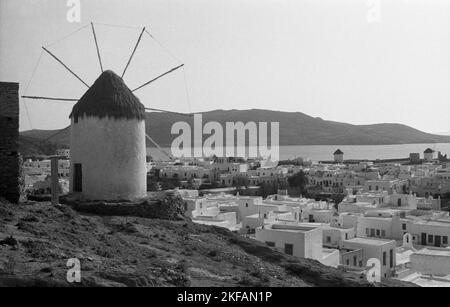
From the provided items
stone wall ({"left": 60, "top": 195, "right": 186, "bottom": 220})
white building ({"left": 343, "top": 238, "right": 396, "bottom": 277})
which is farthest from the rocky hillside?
white building ({"left": 343, "top": 238, "right": 396, "bottom": 277})

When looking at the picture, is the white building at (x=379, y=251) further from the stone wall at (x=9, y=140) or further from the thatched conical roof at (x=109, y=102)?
the stone wall at (x=9, y=140)

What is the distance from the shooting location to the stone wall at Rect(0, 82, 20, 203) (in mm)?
7227

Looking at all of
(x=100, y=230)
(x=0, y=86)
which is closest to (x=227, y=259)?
(x=100, y=230)

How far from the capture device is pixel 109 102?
8477 millimetres

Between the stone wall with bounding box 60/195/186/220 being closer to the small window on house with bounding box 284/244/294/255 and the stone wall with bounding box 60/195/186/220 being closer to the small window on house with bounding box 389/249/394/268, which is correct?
the small window on house with bounding box 284/244/294/255

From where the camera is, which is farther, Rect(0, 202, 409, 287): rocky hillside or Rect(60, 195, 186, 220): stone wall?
Rect(60, 195, 186, 220): stone wall

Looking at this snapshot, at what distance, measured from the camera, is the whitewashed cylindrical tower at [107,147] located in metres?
8.35

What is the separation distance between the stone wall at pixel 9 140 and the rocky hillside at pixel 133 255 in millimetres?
358

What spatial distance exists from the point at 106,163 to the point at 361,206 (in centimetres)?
2059

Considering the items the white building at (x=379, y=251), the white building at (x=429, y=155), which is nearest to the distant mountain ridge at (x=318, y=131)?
the white building at (x=429, y=155)

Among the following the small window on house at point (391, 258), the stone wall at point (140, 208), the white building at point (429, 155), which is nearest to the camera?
the stone wall at point (140, 208)

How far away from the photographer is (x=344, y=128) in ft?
435

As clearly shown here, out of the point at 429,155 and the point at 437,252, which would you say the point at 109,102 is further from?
the point at 429,155

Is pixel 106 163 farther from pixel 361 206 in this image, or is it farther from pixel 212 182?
pixel 212 182
